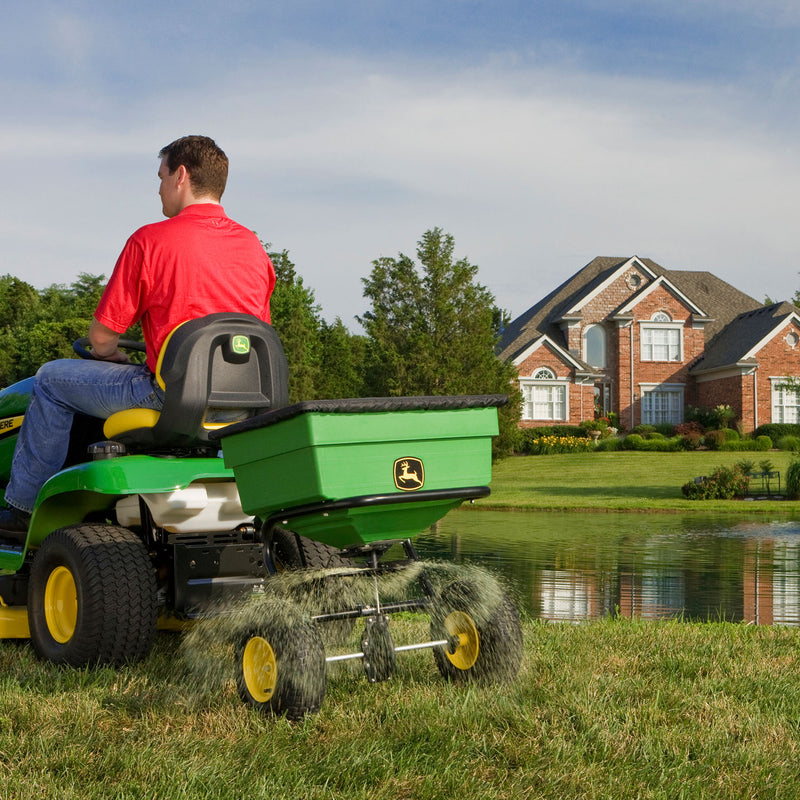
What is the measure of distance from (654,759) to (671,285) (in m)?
44.7

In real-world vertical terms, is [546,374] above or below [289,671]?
above

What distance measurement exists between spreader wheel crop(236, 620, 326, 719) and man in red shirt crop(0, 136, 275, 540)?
4.18 ft

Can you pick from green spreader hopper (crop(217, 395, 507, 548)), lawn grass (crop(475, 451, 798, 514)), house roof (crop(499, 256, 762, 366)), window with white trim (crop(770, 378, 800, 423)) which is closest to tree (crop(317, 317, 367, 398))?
lawn grass (crop(475, 451, 798, 514))

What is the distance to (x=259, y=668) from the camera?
3564 millimetres

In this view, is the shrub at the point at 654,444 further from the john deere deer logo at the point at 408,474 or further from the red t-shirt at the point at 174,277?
the john deere deer logo at the point at 408,474

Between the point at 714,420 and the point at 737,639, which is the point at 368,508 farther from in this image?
the point at 714,420

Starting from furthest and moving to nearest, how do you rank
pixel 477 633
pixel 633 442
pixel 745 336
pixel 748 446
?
pixel 745 336
pixel 633 442
pixel 748 446
pixel 477 633

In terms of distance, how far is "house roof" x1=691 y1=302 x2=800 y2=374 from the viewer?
43594mm

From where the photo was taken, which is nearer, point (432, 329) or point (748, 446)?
point (432, 329)

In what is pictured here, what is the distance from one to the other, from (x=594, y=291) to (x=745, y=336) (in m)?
6.98

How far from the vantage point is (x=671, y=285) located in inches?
1801

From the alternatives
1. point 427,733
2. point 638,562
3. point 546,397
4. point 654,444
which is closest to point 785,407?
point 654,444

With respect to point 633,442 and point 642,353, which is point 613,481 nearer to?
point 633,442

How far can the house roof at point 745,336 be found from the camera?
1716 inches
